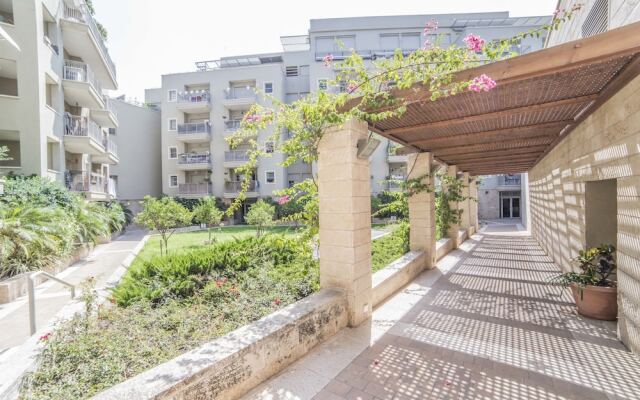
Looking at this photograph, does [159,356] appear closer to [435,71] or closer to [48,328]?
[48,328]

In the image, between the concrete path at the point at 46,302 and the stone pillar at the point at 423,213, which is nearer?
the concrete path at the point at 46,302

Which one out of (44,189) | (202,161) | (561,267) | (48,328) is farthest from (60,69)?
(561,267)

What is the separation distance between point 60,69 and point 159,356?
18.2 metres

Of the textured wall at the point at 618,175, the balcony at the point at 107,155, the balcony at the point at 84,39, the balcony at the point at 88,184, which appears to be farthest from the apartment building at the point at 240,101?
the textured wall at the point at 618,175

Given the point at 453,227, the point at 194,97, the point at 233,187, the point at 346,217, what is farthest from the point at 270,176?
the point at 346,217

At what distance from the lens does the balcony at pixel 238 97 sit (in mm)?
28312

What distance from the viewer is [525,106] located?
439 cm

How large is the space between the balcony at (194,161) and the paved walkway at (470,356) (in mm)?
26682

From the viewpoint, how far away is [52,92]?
561 inches

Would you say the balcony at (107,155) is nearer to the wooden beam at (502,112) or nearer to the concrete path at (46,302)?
the concrete path at (46,302)

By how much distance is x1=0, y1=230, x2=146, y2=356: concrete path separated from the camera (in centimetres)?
523

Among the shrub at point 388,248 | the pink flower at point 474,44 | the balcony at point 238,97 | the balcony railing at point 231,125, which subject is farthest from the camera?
the balcony at point 238,97

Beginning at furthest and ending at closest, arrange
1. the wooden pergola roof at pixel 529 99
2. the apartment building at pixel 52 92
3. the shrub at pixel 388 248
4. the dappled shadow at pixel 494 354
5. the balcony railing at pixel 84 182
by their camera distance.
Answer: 1. the balcony railing at pixel 84 182
2. the apartment building at pixel 52 92
3. the shrub at pixel 388 248
4. the dappled shadow at pixel 494 354
5. the wooden pergola roof at pixel 529 99

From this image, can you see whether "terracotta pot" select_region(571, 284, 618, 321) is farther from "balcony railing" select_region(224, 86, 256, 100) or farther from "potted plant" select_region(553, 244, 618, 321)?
"balcony railing" select_region(224, 86, 256, 100)
